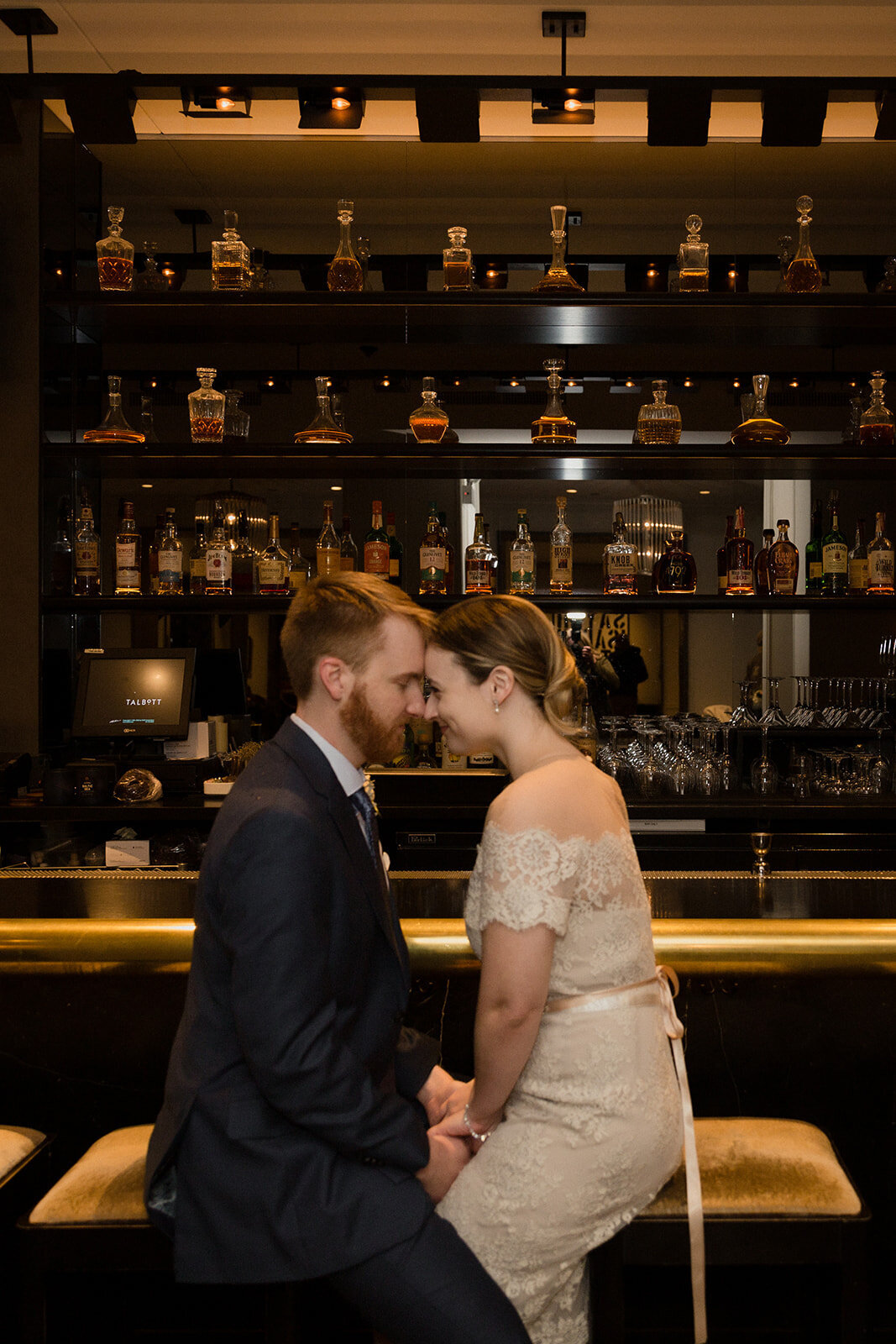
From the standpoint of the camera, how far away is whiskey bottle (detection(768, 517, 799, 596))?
4.01m

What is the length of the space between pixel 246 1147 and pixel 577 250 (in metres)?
4.00

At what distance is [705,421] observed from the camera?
441cm

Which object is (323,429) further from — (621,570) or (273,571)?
(621,570)

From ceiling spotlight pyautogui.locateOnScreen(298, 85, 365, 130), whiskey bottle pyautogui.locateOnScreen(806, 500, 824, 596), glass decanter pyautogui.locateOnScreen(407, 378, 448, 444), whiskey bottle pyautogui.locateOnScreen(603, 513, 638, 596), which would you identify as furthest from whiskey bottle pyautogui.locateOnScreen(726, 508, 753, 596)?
ceiling spotlight pyautogui.locateOnScreen(298, 85, 365, 130)

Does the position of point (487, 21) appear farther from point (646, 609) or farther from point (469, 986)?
point (469, 986)

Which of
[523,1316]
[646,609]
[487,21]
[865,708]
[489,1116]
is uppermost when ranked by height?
[487,21]

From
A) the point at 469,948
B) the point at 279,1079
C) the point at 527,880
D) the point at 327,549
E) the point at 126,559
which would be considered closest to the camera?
the point at 279,1079

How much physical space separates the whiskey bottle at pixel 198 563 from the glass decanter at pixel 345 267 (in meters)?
1.05

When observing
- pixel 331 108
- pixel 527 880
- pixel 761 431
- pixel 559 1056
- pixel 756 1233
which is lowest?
pixel 756 1233

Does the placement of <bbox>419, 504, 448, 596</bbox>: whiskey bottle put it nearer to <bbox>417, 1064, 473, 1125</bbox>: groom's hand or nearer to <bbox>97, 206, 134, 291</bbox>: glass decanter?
<bbox>97, 206, 134, 291</bbox>: glass decanter

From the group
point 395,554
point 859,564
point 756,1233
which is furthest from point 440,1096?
point 859,564

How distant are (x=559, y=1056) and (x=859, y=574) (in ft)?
10.1

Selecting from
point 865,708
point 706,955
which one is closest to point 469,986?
point 706,955

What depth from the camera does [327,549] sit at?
412 centimetres
